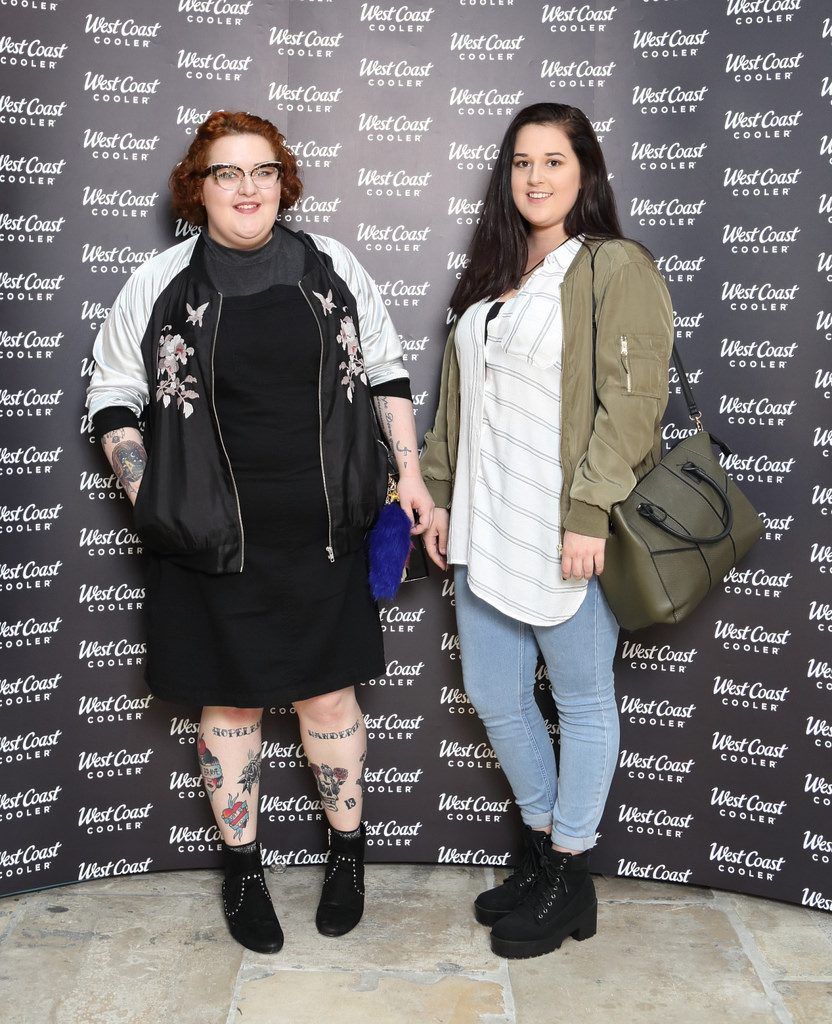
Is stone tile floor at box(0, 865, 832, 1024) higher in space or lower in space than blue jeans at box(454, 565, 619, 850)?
lower

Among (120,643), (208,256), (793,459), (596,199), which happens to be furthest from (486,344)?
(120,643)

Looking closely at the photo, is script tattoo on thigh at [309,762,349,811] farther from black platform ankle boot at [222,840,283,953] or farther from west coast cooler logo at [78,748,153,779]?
west coast cooler logo at [78,748,153,779]

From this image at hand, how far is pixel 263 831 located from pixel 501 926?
28.5 inches

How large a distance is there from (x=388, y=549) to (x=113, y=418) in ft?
2.11

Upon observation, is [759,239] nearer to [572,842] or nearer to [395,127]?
[395,127]

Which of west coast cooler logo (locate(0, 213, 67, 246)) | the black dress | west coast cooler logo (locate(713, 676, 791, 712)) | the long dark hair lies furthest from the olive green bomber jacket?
west coast cooler logo (locate(0, 213, 67, 246))

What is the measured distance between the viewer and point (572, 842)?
7.32 ft

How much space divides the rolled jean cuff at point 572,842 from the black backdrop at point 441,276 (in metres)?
0.36

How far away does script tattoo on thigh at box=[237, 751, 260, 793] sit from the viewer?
7.60 ft

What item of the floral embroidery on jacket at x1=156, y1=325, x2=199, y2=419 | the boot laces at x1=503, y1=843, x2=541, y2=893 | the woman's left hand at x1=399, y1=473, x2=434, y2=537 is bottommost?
the boot laces at x1=503, y1=843, x2=541, y2=893

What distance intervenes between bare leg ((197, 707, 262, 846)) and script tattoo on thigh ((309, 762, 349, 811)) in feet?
0.48

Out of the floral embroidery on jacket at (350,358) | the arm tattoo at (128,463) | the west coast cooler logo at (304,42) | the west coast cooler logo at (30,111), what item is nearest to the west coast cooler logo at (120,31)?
the west coast cooler logo at (30,111)

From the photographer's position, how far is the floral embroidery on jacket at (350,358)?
2141 millimetres

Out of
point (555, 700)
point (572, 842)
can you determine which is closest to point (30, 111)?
point (555, 700)
